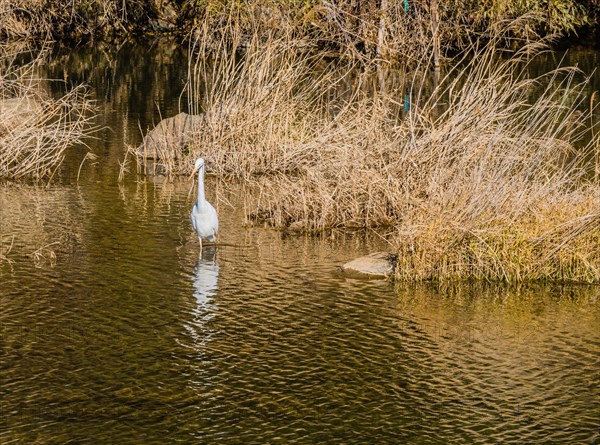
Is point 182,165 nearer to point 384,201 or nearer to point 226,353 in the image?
point 384,201

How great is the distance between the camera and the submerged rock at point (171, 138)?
1567 cm

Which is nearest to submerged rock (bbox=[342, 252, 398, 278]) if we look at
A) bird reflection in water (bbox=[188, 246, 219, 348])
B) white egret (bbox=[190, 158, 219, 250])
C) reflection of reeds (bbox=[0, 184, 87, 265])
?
bird reflection in water (bbox=[188, 246, 219, 348])

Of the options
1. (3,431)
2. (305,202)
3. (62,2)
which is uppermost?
(62,2)

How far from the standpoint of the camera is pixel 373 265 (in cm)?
1075

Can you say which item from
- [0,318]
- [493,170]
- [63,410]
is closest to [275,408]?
[63,410]

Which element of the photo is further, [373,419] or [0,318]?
[0,318]

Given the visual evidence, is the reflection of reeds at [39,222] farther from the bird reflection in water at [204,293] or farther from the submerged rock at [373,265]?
the submerged rock at [373,265]

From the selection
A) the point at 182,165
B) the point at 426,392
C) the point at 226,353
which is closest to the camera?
the point at 426,392

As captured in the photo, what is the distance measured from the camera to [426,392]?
7.92 metres

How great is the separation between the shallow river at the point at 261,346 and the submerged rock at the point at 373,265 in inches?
8.4

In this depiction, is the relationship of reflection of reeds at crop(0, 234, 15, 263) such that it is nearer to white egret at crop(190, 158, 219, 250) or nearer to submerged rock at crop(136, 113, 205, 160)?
white egret at crop(190, 158, 219, 250)

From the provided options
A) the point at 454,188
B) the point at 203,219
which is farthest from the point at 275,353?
the point at 203,219

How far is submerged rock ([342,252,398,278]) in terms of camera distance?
34.9 ft

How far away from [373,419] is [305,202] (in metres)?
4.82
